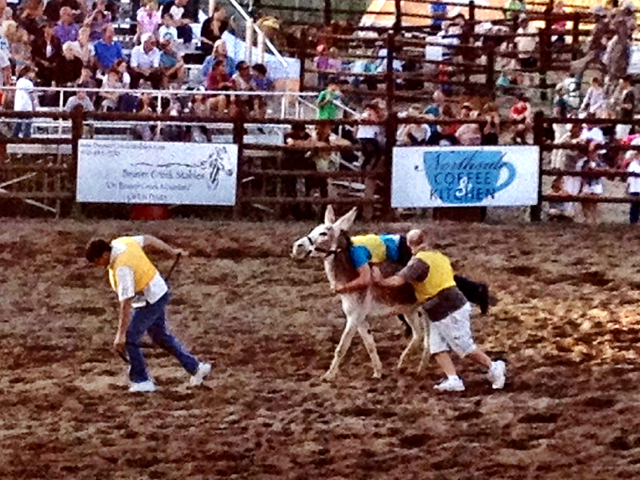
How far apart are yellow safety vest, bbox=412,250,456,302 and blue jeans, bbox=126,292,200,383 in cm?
160

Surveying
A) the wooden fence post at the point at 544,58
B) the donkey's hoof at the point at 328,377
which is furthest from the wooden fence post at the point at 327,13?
the donkey's hoof at the point at 328,377

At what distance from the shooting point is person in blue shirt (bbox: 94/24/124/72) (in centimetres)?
1905

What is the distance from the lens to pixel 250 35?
69.3 ft

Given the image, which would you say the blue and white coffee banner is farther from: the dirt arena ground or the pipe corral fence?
the dirt arena ground

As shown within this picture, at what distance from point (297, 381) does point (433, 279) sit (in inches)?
48.2

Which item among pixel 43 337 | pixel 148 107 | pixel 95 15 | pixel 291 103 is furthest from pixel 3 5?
pixel 43 337

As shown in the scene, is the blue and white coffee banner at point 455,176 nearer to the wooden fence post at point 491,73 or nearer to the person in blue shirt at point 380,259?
the wooden fence post at point 491,73

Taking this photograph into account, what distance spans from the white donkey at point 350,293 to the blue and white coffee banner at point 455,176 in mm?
7848

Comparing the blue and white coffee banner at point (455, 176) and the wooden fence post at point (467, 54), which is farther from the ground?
the wooden fence post at point (467, 54)

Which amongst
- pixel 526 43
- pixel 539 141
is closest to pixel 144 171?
pixel 539 141

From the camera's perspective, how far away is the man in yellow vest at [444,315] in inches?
387

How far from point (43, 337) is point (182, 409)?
2.71 m

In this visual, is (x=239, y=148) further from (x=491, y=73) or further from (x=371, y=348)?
(x=371, y=348)

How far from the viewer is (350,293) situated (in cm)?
1015
